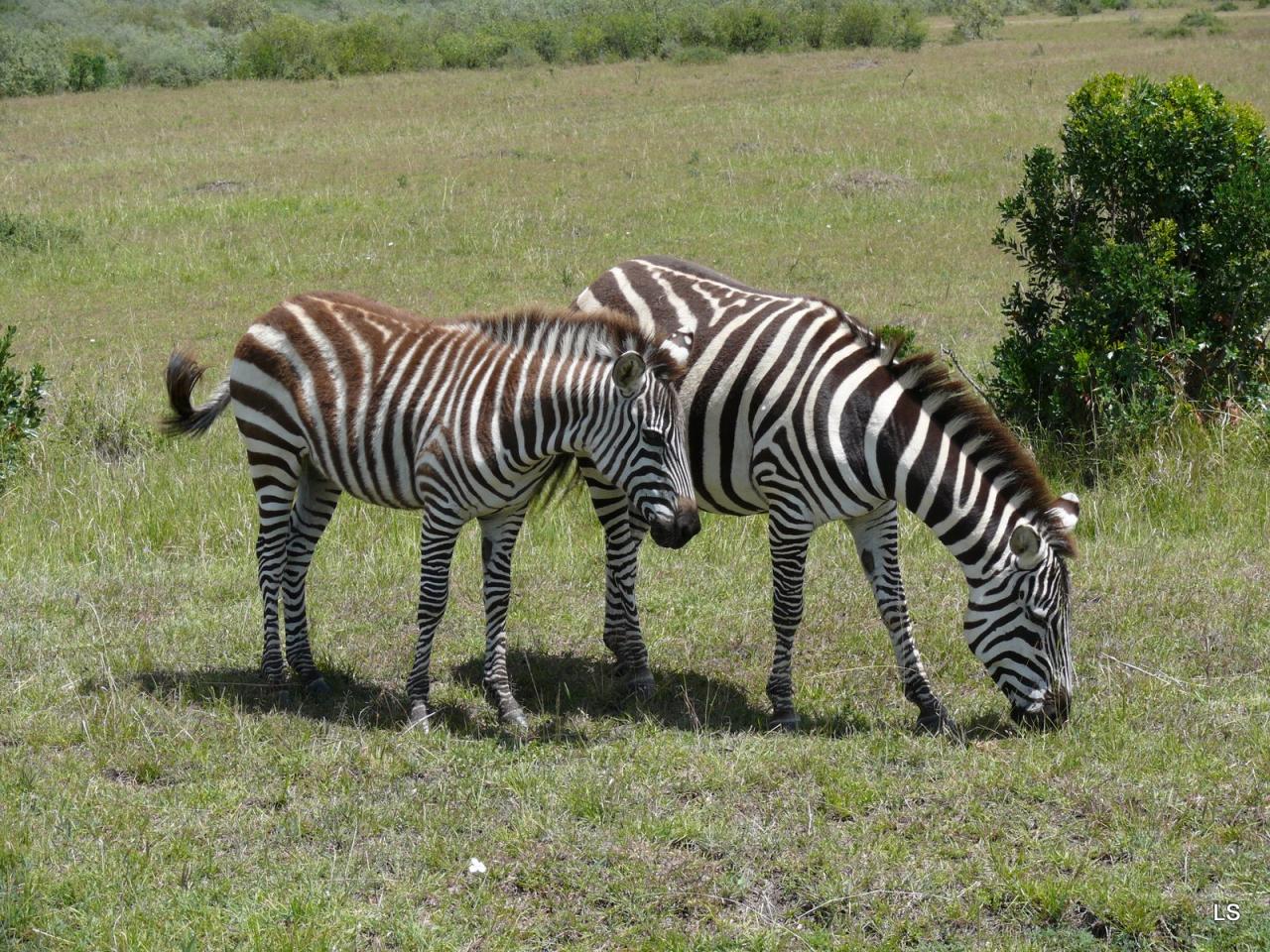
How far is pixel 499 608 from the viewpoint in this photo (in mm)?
6590

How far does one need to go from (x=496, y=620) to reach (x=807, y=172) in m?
16.7

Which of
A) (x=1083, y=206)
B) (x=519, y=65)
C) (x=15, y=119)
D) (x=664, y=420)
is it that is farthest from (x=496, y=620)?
(x=519, y=65)

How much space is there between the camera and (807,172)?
864 inches

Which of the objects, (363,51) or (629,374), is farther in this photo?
(363,51)

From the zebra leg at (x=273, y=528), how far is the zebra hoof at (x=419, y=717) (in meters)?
0.91

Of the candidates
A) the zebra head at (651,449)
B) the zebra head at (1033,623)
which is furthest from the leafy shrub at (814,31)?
the zebra head at (1033,623)

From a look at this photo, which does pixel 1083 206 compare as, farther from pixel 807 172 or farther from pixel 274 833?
pixel 807 172

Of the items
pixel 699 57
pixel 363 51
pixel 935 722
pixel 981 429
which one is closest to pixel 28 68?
pixel 363 51

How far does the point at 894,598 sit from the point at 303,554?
310 cm

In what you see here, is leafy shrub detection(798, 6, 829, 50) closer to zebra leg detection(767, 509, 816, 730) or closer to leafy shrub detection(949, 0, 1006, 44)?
leafy shrub detection(949, 0, 1006, 44)

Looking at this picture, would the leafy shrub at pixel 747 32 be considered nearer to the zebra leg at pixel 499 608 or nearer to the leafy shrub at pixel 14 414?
the leafy shrub at pixel 14 414

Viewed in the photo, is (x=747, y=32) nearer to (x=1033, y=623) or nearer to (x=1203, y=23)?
(x=1203, y=23)

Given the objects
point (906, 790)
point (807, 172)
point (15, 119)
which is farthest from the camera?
point (15, 119)

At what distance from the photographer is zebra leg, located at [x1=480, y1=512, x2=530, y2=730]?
21.4 ft
